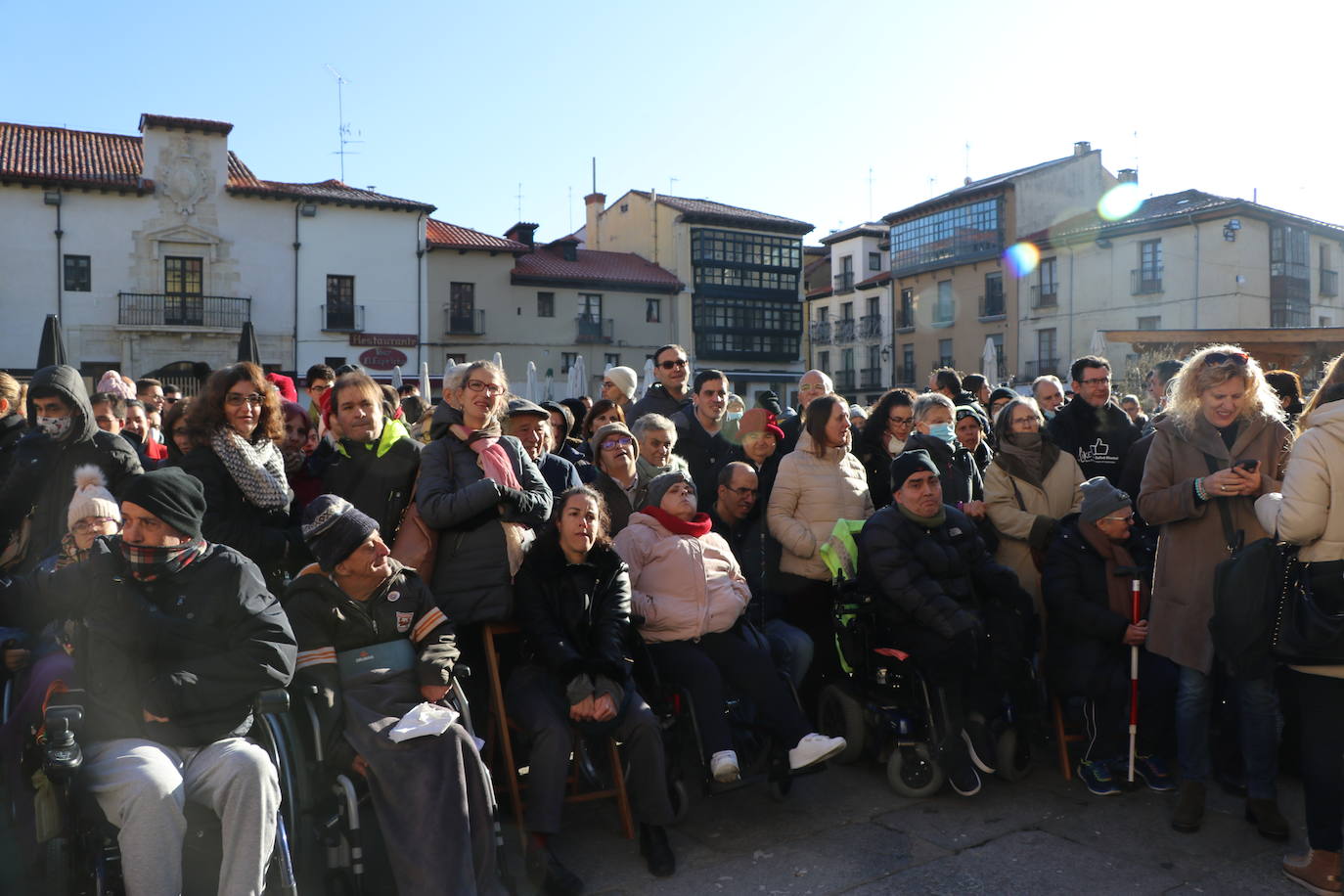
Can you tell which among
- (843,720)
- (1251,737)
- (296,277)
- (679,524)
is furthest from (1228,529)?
(296,277)

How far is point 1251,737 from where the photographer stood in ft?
14.3

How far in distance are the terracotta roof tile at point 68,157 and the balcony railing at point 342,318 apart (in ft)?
20.7

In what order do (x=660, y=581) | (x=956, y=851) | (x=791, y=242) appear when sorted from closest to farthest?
(x=956, y=851)
(x=660, y=581)
(x=791, y=242)

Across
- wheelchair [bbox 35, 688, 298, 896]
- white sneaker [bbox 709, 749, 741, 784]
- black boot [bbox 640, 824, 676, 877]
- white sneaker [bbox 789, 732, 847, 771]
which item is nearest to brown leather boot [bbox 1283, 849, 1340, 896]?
white sneaker [bbox 789, 732, 847, 771]

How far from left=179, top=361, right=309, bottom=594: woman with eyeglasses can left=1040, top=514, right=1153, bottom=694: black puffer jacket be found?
369 cm

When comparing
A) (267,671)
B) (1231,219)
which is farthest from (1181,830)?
(1231,219)

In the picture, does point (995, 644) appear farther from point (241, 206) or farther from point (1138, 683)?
point (241, 206)

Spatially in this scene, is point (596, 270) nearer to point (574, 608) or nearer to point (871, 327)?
point (871, 327)

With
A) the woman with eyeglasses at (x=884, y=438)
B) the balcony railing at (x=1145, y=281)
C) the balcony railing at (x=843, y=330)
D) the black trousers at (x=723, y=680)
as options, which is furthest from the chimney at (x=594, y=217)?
the black trousers at (x=723, y=680)

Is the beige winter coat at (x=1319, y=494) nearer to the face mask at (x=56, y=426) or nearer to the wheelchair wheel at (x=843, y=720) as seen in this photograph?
the wheelchair wheel at (x=843, y=720)

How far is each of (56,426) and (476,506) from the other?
212 cm

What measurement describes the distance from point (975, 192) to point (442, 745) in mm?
43429

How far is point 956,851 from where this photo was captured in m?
4.23

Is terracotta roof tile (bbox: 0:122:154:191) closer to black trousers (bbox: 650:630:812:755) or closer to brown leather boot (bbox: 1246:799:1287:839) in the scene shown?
black trousers (bbox: 650:630:812:755)
